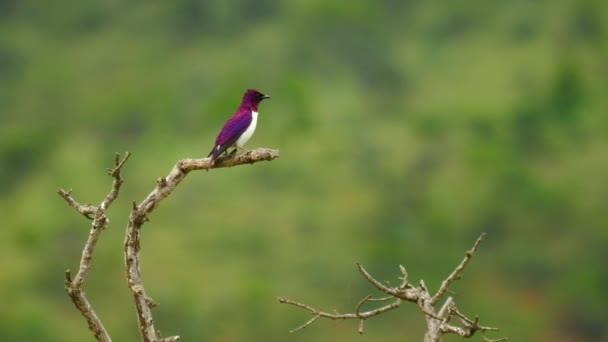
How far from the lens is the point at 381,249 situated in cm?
4662

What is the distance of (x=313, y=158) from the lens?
5178 cm

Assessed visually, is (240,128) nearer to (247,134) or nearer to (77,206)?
(247,134)

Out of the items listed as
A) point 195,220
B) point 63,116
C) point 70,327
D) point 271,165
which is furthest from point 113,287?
point 63,116

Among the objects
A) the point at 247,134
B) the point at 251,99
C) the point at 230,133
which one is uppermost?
the point at 251,99

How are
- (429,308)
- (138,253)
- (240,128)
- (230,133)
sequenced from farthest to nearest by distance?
(240,128) < (230,133) < (138,253) < (429,308)

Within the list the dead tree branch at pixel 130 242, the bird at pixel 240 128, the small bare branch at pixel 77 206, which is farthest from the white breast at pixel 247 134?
the small bare branch at pixel 77 206

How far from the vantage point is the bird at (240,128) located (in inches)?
360

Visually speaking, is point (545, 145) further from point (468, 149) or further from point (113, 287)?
point (113, 287)

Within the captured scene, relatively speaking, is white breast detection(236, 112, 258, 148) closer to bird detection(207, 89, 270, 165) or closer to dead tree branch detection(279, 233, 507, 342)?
bird detection(207, 89, 270, 165)

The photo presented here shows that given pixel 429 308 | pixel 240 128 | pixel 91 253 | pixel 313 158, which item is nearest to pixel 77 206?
pixel 91 253

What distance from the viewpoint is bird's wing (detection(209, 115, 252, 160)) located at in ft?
29.6

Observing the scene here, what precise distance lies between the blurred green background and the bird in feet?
98.2

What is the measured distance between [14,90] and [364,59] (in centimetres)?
1675

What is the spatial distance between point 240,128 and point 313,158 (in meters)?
42.2
